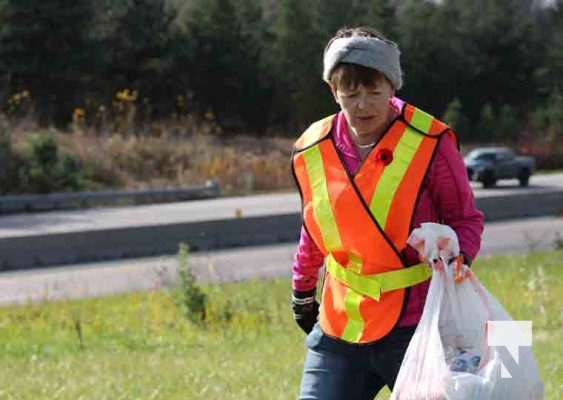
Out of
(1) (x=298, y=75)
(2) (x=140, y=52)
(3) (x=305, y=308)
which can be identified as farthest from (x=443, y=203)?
(1) (x=298, y=75)

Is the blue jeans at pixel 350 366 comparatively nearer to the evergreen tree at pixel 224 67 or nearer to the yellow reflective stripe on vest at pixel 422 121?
the yellow reflective stripe on vest at pixel 422 121

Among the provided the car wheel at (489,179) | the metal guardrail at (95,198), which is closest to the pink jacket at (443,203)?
the metal guardrail at (95,198)

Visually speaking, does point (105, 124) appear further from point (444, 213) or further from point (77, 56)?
point (444, 213)

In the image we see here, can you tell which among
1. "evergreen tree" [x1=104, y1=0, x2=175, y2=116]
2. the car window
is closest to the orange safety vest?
the car window

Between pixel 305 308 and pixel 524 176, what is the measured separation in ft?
116

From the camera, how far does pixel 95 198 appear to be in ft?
101

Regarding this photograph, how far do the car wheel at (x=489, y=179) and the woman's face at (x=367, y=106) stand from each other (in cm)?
3435

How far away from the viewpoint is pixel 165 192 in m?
32.0

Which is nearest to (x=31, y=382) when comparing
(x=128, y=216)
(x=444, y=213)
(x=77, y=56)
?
(x=444, y=213)

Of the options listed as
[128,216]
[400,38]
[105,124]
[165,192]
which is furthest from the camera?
[400,38]

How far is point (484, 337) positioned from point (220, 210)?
24.6 meters

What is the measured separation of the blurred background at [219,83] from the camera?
127ft

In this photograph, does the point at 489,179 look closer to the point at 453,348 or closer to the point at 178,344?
the point at 178,344

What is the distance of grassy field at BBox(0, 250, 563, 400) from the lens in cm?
711
